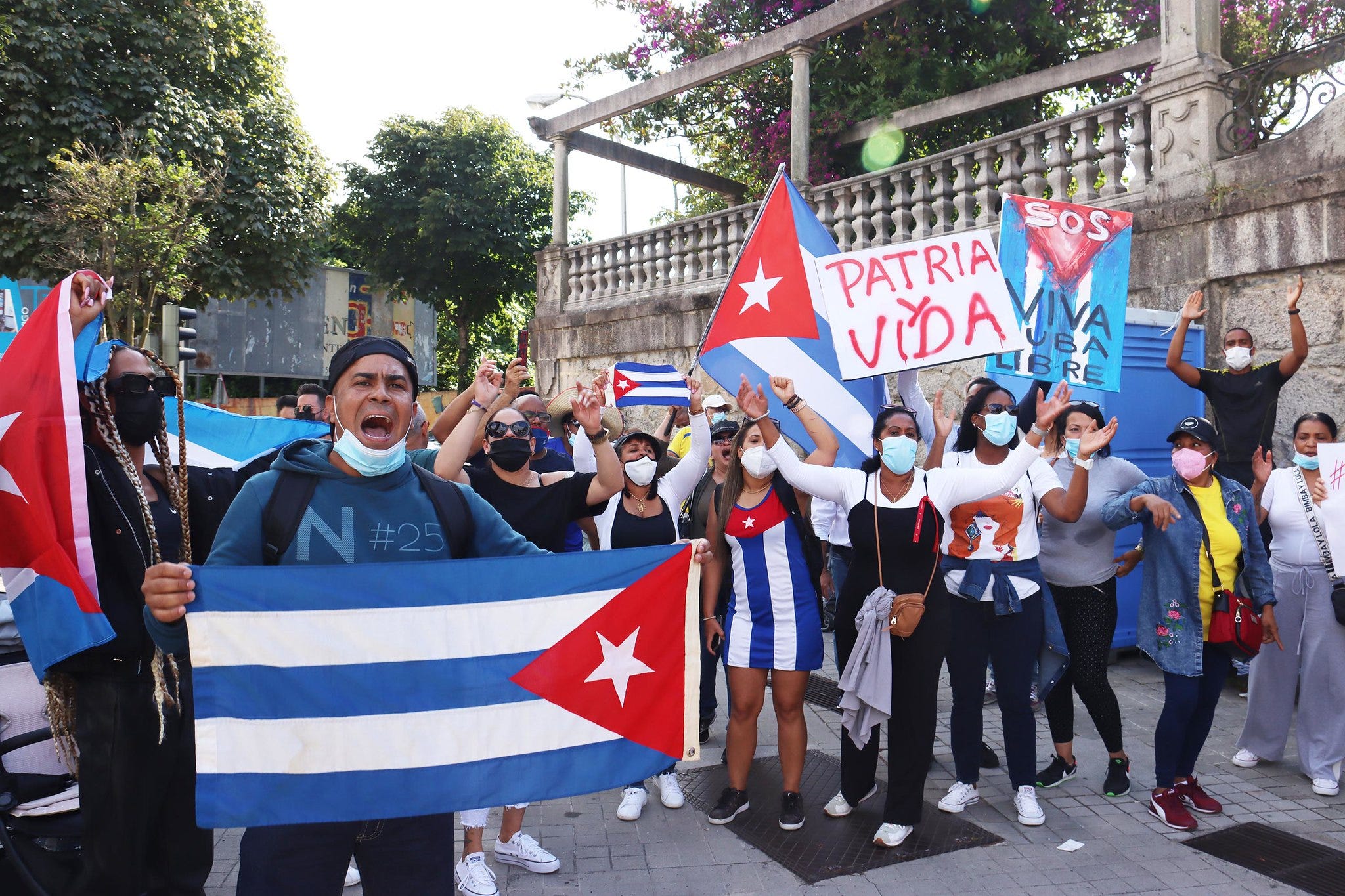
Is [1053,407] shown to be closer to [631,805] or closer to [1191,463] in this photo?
[1191,463]

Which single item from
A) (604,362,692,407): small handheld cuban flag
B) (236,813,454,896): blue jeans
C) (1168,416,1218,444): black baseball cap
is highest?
(604,362,692,407): small handheld cuban flag

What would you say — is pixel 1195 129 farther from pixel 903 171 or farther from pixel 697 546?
pixel 697 546

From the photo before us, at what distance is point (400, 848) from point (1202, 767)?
459cm

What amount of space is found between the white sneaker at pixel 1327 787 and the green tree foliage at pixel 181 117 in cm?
1793

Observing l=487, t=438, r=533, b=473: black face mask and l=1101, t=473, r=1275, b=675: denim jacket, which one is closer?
l=487, t=438, r=533, b=473: black face mask

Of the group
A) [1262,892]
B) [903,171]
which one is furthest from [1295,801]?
[903,171]

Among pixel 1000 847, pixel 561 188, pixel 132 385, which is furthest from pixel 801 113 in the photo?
pixel 132 385

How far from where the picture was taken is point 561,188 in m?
14.7

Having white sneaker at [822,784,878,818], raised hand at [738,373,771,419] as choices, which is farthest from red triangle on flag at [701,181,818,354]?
white sneaker at [822,784,878,818]

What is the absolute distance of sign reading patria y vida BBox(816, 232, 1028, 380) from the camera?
4781mm

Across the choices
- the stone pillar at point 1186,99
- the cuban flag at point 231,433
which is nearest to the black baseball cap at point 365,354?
the cuban flag at point 231,433

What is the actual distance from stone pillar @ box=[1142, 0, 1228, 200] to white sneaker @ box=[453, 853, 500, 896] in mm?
7438

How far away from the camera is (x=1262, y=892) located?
3.86m

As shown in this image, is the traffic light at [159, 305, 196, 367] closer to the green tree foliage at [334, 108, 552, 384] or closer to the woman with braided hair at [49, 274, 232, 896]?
the woman with braided hair at [49, 274, 232, 896]
